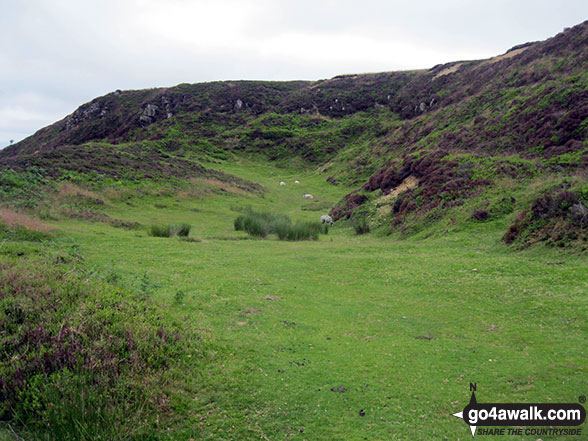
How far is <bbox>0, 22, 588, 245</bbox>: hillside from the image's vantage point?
825 inches

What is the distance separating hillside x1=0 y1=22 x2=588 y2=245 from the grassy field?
4.33 metres

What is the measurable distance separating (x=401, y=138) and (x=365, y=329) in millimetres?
50411

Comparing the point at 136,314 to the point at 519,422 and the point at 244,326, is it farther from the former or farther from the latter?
the point at 519,422

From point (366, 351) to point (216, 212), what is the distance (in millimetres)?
28662

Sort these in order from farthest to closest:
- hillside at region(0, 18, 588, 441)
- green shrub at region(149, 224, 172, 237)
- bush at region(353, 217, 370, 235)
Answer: bush at region(353, 217, 370, 235), green shrub at region(149, 224, 172, 237), hillside at region(0, 18, 588, 441)

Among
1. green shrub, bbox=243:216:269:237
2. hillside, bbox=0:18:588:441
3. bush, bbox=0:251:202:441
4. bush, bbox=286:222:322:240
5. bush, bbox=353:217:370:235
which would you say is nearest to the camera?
bush, bbox=0:251:202:441

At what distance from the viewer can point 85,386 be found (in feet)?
16.8

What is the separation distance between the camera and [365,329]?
8680mm

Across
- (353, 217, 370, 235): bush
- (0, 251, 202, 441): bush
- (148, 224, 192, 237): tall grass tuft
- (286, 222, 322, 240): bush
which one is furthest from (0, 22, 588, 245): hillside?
(0, 251, 202, 441): bush

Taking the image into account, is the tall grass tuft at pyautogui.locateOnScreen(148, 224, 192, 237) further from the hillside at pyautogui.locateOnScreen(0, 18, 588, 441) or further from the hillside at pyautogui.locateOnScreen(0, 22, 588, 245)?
the hillside at pyautogui.locateOnScreen(0, 22, 588, 245)

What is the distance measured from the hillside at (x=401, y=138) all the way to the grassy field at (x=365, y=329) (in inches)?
171

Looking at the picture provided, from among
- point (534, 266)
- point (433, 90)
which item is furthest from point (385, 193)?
point (433, 90)

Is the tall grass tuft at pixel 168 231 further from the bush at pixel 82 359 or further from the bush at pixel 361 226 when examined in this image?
the bush at pixel 82 359

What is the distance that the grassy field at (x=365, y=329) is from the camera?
17.6ft
